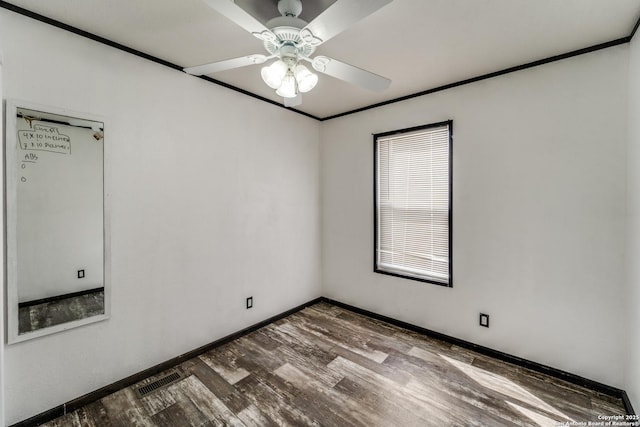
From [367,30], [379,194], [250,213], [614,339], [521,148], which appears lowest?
[614,339]

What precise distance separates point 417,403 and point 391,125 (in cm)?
268

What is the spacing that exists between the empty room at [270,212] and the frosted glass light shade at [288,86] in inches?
0.6

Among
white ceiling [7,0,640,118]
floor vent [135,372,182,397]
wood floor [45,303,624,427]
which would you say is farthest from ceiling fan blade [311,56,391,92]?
floor vent [135,372,182,397]

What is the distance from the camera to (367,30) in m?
1.90

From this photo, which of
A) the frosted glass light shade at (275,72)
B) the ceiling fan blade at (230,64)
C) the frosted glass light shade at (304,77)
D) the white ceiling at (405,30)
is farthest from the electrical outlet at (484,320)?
the ceiling fan blade at (230,64)

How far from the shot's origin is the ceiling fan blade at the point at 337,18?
108 cm

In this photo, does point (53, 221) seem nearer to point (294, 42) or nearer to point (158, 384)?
point (158, 384)

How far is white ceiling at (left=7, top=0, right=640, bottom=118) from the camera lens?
5.48 feet

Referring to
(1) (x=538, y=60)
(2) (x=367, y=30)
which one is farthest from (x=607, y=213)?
(2) (x=367, y=30)

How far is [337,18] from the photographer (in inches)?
47.1

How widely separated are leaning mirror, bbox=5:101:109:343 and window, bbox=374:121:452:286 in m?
2.68

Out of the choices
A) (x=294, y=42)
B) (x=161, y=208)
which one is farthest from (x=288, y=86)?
(x=161, y=208)

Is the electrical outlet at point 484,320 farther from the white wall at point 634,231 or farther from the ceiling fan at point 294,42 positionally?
the ceiling fan at point 294,42

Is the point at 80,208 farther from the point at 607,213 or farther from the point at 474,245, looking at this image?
the point at 607,213
